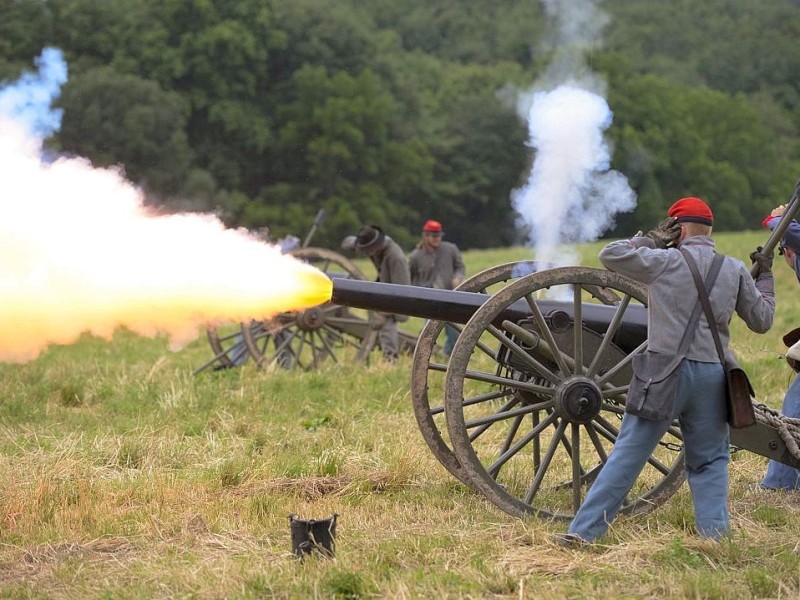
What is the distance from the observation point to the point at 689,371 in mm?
5809

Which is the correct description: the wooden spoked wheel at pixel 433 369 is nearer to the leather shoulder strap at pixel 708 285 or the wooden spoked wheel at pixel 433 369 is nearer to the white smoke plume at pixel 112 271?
the white smoke plume at pixel 112 271

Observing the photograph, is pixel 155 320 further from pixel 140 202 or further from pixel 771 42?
pixel 771 42

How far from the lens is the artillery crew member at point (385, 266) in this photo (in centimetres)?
1291

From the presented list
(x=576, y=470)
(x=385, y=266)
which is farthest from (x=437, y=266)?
(x=576, y=470)

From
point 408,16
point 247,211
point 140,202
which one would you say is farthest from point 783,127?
point 140,202

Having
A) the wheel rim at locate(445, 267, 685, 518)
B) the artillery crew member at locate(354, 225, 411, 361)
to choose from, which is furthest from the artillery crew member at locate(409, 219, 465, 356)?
the wheel rim at locate(445, 267, 685, 518)

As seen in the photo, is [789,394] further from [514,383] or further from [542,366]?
[514,383]

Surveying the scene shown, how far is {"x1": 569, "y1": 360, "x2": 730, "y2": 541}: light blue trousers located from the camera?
19.2 ft

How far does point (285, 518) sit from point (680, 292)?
2.32 meters

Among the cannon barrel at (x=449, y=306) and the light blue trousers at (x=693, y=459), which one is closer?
the light blue trousers at (x=693, y=459)

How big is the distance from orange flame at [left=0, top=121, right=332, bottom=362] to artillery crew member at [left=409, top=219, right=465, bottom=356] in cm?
678

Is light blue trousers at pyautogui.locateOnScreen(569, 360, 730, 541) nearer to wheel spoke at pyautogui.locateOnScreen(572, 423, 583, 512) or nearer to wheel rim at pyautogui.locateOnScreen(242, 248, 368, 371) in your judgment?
wheel spoke at pyautogui.locateOnScreen(572, 423, 583, 512)

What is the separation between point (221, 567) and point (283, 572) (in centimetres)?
31

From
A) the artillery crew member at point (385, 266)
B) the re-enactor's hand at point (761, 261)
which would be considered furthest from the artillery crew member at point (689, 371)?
the artillery crew member at point (385, 266)
